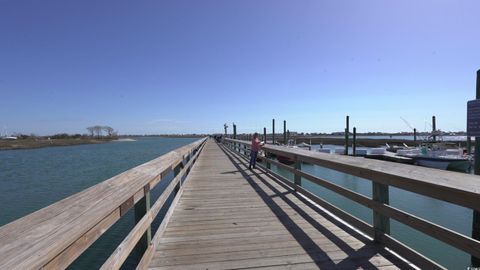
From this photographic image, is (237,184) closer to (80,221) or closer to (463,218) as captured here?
(80,221)

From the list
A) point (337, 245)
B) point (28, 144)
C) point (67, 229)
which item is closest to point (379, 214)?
point (337, 245)

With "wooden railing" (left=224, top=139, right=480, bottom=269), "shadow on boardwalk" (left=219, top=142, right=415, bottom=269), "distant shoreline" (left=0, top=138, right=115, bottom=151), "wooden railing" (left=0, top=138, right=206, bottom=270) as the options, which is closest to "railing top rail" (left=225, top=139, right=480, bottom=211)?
"wooden railing" (left=224, top=139, right=480, bottom=269)

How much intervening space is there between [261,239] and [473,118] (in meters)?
3.37

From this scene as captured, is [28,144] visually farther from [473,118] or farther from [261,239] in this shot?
[473,118]

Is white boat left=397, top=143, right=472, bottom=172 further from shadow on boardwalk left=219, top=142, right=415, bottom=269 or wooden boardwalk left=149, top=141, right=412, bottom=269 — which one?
shadow on boardwalk left=219, top=142, right=415, bottom=269

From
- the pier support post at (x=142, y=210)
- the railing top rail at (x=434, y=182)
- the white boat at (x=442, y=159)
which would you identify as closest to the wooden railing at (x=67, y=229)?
the pier support post at (x=142, y=210)

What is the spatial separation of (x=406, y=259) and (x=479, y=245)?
1063 millimetres

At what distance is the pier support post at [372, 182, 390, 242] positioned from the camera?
3.45 meters

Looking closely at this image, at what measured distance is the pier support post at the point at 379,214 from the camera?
3.45 metres

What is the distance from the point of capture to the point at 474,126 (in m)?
4.19

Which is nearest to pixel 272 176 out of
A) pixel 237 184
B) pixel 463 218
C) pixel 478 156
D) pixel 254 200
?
Result: pixel 237 184

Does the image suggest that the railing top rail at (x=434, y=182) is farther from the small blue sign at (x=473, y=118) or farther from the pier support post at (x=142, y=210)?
the pier support post at (x=142, y=210)

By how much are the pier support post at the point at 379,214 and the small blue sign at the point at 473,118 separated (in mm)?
1850

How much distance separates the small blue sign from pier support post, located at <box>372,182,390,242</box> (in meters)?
1.85
